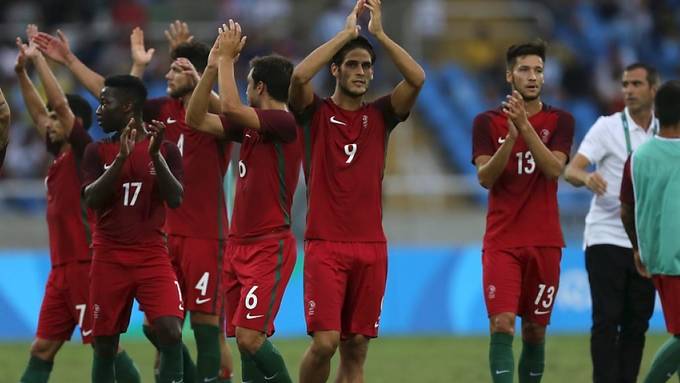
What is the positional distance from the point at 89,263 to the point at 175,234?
745 mm

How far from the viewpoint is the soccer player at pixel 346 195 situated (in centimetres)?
1002

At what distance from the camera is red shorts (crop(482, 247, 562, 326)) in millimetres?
10750

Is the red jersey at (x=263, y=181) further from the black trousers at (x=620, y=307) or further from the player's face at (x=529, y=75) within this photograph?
the black trousers at (x=620, y=307)

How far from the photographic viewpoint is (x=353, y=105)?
1037cm

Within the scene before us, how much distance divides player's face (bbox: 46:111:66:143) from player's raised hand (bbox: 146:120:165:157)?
163 centimetres

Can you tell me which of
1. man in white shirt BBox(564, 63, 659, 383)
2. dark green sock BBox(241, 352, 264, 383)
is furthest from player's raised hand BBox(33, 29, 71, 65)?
man in white shirt BBox(564, 63, 659, 383)

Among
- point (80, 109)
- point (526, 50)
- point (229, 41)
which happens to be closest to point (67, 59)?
point (80, 109)

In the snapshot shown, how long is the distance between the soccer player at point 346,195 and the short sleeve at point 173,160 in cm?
96

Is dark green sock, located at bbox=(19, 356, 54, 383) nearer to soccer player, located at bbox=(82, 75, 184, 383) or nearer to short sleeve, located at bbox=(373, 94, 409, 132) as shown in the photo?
soccer player, located at bbox=(82, 75, 184, 383)

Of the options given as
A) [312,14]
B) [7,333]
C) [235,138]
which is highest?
[312,14]

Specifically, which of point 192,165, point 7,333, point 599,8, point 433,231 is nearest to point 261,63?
point 192,165

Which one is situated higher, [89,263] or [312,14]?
[312,14]

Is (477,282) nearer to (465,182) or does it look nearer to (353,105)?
(465,182)

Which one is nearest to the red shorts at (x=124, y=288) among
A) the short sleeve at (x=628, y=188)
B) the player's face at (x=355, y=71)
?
the player's face at (x=355, y=71)
